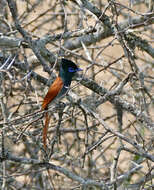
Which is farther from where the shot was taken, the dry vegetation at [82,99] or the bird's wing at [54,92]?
the bird's wing at [54,92]

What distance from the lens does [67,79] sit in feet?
16.2

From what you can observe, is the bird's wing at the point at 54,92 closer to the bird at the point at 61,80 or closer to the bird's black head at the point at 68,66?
the bird at the point at 61,80

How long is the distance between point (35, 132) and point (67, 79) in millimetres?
647

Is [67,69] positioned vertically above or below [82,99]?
above

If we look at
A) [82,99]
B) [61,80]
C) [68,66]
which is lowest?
[82,99]

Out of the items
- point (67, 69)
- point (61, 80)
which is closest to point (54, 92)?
point (61, 80)

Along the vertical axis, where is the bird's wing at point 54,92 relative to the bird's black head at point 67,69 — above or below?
below

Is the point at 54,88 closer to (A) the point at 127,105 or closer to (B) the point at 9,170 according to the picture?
(A) the point at 127,105

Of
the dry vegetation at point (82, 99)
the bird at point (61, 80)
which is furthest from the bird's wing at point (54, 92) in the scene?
the dry vegetation at point (82, 99)

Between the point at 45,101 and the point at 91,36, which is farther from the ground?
the point at 91,36

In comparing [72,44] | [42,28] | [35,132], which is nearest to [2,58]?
[35,132]

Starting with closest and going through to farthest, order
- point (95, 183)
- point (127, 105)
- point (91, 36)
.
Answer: point (95, 183) → point (127, 105) → point (91, 36)

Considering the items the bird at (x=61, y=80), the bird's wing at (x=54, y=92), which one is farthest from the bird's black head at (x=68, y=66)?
the bird's wing at (x=54, y=92)

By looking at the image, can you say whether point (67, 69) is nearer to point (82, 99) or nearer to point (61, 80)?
point (61, 80)
